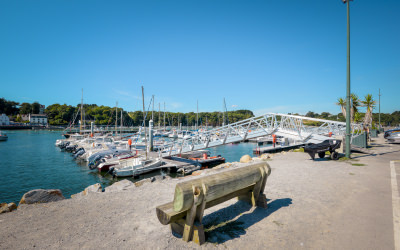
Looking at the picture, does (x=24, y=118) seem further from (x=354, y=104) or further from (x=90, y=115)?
(x=354, y=104)

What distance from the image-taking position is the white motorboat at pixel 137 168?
1850cm

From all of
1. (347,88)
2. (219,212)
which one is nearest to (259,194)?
(219,212)

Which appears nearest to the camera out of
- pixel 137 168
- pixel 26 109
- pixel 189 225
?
pixel 189 225

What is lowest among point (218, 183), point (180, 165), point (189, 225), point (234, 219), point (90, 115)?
point (180, 165)

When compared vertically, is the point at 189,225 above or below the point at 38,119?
below

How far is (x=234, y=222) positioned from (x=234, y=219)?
0.67 ft

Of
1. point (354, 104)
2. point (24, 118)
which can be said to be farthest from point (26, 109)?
point (354, 104)

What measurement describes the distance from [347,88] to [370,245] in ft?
38.5

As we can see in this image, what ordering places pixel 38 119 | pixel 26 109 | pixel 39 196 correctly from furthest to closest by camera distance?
pixel 26 109, pixel 38 119, pixel 39 196

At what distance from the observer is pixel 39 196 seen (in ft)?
22.4

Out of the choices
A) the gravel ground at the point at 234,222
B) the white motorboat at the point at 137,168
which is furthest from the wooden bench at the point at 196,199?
the white motorboat at the point at 137,168

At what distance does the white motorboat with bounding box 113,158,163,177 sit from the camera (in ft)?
60.7

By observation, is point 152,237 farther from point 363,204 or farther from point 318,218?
point 363,204

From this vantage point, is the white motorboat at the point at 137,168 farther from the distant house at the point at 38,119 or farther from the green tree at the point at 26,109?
the green tree at the point at 26,109
